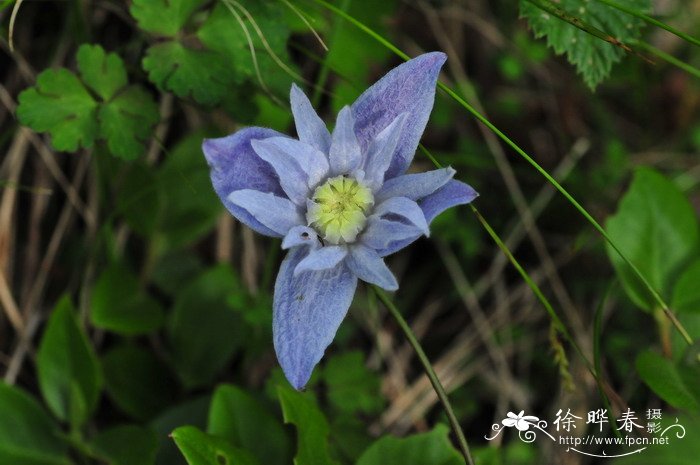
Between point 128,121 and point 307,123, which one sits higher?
point 307,123

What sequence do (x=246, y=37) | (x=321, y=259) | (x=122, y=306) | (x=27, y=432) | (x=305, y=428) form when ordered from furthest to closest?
(x=122, y=306)
(x=27, y=432)
(x=246, y=37)
(x=305, y=428)
(x=321, y=259)

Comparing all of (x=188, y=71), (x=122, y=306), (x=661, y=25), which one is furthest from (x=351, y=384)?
(x=661, y=25)

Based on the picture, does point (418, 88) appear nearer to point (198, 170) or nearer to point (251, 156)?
point (251, 156)

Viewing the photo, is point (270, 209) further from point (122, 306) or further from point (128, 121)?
point (122, 306)

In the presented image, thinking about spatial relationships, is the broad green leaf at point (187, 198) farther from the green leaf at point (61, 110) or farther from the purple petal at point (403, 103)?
the purple petal at point (403, 103)

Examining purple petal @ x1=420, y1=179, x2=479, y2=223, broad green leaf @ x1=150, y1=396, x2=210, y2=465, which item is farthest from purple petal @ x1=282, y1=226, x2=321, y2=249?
broad green leaf @ x1=150, y1=396, x2=210, y2=465

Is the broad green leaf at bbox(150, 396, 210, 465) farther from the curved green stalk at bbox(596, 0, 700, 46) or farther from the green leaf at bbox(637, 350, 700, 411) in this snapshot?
the curved green stalk at bbox(596, 0, 700, 46)

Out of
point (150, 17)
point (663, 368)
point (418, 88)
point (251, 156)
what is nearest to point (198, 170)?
point (150, 17)
